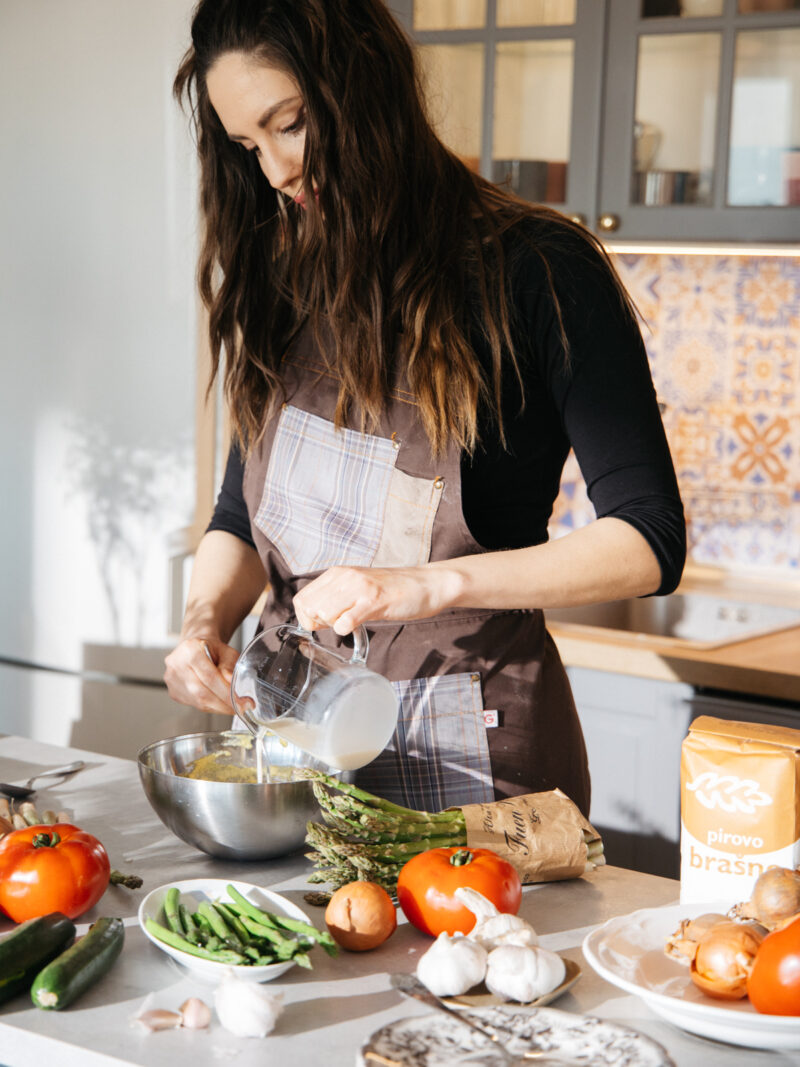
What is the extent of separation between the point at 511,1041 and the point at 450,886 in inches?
7.2

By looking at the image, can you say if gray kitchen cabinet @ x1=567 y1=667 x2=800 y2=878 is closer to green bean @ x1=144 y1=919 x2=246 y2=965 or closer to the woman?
the woman

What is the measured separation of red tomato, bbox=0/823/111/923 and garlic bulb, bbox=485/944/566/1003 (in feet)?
1.16

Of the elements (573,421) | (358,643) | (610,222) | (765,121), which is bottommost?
(358,643)

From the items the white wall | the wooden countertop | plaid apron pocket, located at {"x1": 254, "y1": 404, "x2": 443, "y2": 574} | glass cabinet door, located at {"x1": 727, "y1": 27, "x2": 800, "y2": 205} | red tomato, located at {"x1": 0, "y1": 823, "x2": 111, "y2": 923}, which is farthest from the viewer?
A: the white wall

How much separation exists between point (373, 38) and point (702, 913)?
0.94 m

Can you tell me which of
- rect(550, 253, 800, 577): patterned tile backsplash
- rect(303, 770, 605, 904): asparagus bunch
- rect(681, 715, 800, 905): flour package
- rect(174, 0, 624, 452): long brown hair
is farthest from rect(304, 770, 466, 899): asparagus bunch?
rect(550, 253, 800, 577): patterned tile backsplash

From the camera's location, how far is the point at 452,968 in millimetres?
843

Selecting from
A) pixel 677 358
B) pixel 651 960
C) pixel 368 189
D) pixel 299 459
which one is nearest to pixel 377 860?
pixel 651 960

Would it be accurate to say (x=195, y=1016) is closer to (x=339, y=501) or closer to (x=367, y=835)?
(x=367, y=835)

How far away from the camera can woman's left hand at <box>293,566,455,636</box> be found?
1.05 metres

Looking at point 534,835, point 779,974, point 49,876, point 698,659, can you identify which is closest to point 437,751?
point 534,835

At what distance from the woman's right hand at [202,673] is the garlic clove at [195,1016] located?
1.54 ft

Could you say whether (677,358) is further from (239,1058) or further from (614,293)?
(239,1058)

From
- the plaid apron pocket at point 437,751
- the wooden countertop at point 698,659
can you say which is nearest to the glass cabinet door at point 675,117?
the wooden countertop at point 698,659
